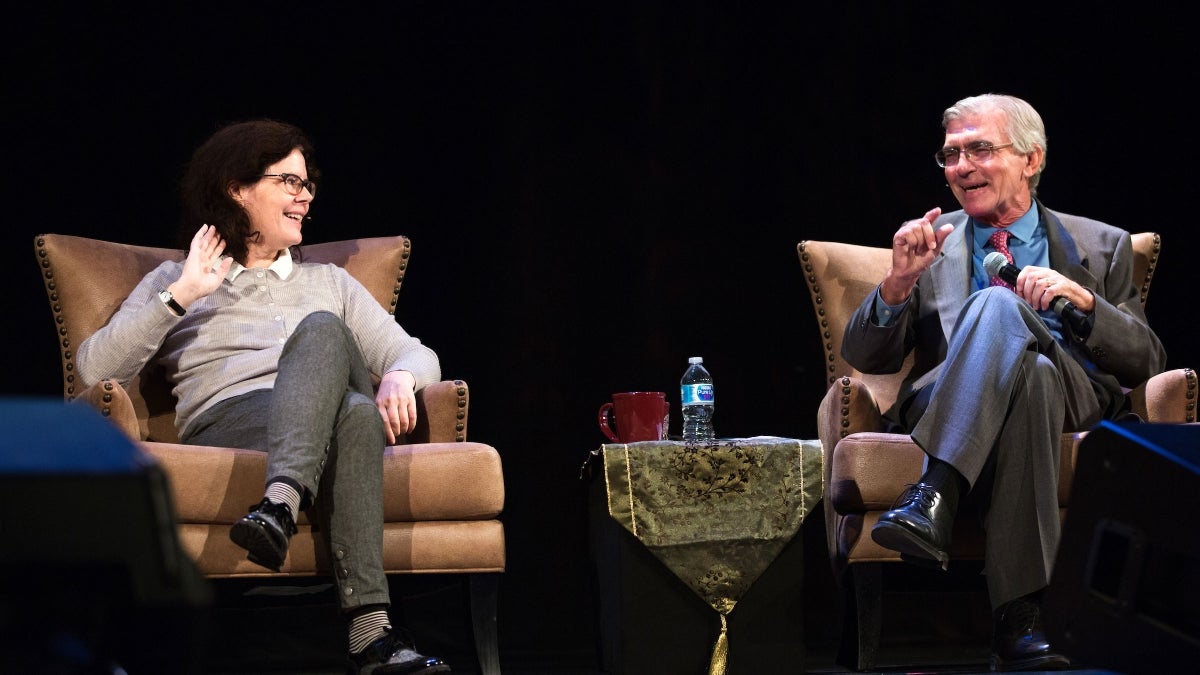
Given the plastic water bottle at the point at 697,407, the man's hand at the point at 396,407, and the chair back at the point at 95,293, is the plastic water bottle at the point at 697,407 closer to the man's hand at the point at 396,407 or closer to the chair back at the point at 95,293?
the man's hand at the point at 396,407

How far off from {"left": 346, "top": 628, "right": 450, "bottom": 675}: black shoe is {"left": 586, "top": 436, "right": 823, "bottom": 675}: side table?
45 centimetres

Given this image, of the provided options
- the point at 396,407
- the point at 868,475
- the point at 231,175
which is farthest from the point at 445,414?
the point at 868,475

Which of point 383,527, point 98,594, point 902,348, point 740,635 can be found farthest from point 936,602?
point 98,594

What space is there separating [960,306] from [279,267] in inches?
58.1

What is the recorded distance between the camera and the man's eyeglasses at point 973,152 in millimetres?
2639

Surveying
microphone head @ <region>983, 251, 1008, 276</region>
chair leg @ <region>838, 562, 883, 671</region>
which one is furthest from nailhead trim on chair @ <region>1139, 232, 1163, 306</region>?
chair leg @ <region>838, 562, 883, 671</region>

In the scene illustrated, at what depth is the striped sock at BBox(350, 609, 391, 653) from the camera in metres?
1.92

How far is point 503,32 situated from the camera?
3.33m

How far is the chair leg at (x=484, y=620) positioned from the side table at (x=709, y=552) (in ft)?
0.77

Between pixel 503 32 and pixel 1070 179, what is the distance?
5.64ft

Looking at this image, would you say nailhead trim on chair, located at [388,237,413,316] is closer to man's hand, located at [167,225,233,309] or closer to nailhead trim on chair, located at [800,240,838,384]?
man's hand, located at [167,225,233,309]

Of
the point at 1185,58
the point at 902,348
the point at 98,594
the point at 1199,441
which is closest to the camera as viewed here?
the point at 98,594

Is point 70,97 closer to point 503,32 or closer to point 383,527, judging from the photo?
point 503,32

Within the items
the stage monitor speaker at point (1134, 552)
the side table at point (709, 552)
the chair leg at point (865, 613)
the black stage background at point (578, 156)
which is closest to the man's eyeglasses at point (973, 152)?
the black stage background at point (578, 156)
